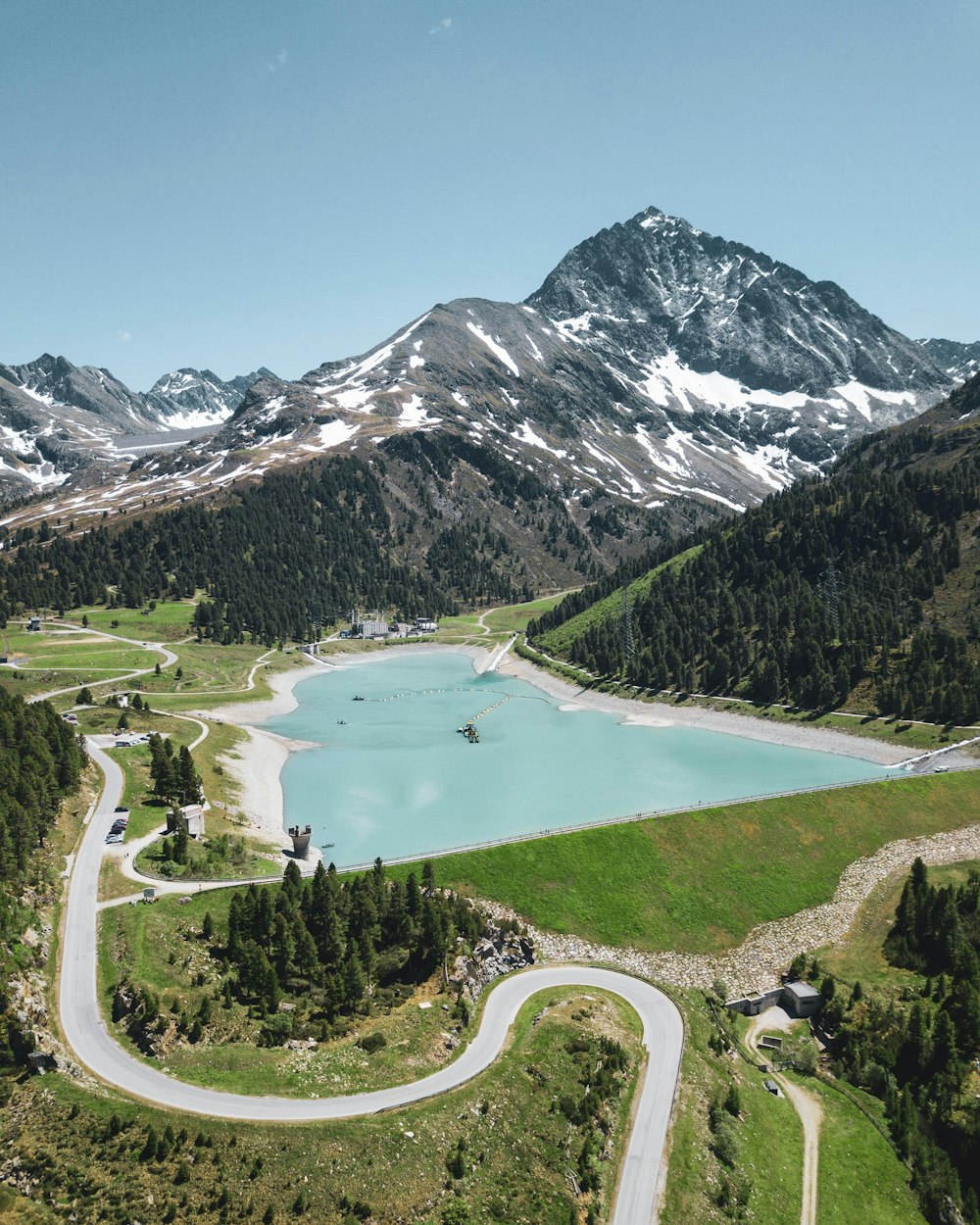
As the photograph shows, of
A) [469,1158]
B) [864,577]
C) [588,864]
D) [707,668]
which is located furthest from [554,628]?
[469,1158]

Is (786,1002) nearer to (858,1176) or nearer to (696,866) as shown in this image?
(858,1176)

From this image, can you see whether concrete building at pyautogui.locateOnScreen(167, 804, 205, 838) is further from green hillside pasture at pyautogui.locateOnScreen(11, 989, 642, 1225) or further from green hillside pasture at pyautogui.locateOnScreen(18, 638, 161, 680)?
green hillside pasture at pyautogui.locateOnScreen(18, 638, 161, 680)

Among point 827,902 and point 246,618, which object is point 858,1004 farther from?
point 246,618

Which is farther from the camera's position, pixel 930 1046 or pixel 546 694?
pixel 546 694

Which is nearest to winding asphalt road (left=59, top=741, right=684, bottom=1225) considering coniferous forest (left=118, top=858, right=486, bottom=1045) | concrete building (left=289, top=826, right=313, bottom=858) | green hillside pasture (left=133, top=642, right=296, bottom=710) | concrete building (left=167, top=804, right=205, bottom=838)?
coniferous forest (left=118, top=858, right=486, bottom=1045)

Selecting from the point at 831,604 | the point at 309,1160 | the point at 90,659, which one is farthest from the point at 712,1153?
the point at 90,659
